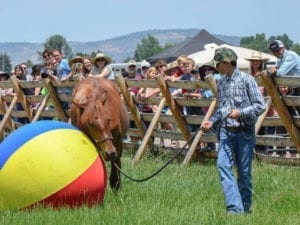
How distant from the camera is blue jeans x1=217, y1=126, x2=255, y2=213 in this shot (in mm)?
8094

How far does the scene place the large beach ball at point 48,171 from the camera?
7945 millimetres

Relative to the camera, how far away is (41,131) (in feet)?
27.4

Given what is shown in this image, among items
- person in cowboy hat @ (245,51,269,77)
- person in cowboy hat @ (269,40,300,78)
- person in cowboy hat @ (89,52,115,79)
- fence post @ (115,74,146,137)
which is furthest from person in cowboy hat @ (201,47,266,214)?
person in cowboy hat @ (89,52,115,79)

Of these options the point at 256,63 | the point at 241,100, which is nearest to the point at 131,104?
the point at 256,63

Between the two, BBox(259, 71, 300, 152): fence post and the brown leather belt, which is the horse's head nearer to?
the brown leather belt

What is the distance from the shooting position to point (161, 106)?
14.0 metres

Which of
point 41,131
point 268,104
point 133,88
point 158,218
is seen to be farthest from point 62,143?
point 133,88

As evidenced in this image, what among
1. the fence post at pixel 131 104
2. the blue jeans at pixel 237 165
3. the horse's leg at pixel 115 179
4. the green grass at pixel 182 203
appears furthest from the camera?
the fence post at pixel 131 104

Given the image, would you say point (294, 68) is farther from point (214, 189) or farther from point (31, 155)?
point (31, 155)

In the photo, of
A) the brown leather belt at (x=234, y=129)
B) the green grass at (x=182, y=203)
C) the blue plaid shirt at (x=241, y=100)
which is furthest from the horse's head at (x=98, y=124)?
the brown leather belt at (x=234, y=129)

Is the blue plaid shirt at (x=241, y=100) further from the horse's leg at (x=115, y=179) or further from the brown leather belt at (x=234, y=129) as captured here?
the horse's leg at (x=115, y=179)

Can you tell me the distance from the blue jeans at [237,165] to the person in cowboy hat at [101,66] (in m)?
6.42

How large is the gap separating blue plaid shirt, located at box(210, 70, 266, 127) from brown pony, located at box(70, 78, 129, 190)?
4.01 feet

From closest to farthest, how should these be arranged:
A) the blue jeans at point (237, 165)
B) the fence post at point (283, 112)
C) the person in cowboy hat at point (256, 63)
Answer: the blue jeans at point (237, 165) < the fence post at point (283, 112) < the person in cowboy hat at point (256, 63)
